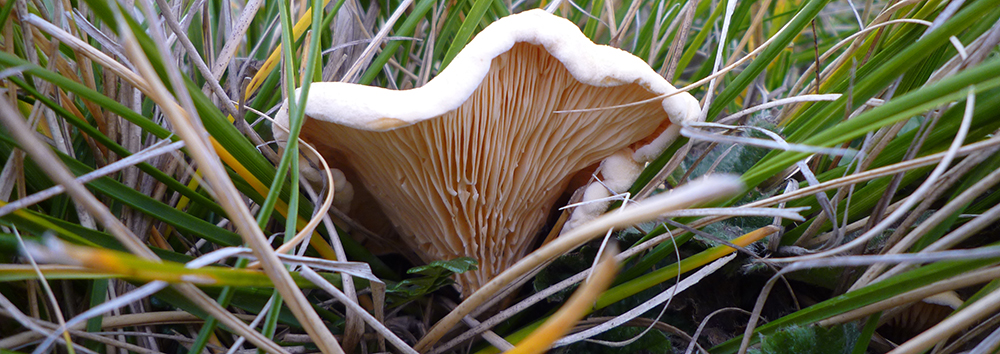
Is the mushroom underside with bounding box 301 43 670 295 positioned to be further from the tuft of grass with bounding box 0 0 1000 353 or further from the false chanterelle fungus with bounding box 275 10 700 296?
the tuft of grass with bounding box 0 0 1000 353

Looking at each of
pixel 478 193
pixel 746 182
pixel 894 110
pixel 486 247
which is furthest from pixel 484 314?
pixel 894 110

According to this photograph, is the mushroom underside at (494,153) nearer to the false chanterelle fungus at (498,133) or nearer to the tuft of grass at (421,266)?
the false chanterelle fungus at (498,133)

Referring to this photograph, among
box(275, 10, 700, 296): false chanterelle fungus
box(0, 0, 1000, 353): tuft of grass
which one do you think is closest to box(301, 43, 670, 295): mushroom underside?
box(275, 10, 700, 296): false chanterelle fungus

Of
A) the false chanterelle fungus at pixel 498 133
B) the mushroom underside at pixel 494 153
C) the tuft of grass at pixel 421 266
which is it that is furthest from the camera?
the mushroom underside at pixel 494 153

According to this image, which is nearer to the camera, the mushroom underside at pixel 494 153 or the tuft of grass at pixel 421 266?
the tuft of grass at pixel 421 266

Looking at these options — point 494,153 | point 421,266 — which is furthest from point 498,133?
point 421,266

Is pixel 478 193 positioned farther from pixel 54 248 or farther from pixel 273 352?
pixel 54 248

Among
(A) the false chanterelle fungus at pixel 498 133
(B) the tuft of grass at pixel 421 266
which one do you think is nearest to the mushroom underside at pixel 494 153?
(A) the false chanterelle fungus at pixel 498 133

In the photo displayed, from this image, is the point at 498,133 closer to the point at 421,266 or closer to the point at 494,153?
the point at 494,153
